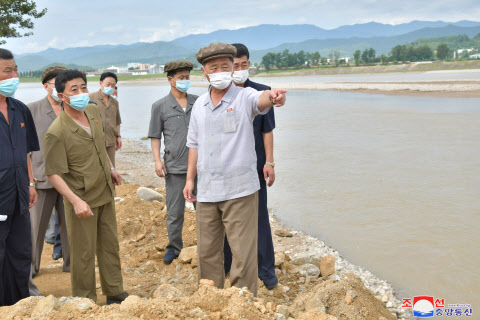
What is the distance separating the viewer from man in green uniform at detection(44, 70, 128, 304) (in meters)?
3.36

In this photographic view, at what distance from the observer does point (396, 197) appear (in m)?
8.45

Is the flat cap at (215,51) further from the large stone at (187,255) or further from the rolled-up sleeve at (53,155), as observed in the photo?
the large stone at (187,255)

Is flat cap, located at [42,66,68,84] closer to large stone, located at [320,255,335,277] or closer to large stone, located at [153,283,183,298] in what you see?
large stone, located at [153,283,183,298]

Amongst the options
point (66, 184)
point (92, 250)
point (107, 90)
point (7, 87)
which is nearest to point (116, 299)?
point (92, 250)

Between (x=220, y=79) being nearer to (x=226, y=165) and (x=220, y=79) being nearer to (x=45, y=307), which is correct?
(x=226, y=165)

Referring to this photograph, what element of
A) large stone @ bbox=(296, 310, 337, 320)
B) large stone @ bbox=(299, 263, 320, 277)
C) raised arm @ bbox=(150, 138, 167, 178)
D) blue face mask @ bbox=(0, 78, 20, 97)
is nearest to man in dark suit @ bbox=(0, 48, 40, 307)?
blue face mask @ bbox=(0, 78, 20, 97)

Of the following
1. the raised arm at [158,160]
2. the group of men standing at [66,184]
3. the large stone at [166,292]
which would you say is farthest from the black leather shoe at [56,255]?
the large stone at [166,292]

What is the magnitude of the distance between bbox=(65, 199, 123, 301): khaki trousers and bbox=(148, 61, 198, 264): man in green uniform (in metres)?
1.08

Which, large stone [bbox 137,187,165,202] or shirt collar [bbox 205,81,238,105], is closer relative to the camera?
shirt collar [bbox 205,81,238,105]

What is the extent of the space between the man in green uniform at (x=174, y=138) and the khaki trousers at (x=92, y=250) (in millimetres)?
1077

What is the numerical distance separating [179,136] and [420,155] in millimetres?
9389

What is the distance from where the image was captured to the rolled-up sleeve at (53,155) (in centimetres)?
333

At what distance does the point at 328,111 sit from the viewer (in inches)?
1001

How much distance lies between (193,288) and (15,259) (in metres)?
1.64
